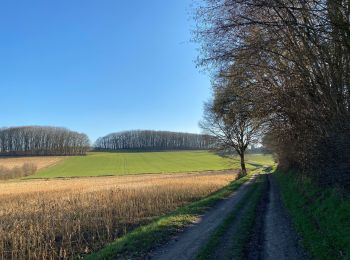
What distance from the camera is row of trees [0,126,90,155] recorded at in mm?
154375

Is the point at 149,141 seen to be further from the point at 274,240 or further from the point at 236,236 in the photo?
the point at 274,240

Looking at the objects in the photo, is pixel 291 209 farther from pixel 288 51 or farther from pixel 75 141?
pixel 75 141

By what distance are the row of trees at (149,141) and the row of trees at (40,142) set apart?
83.0 feet

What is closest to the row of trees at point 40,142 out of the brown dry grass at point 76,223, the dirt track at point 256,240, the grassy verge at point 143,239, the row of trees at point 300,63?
the brown dry grass at point 76,223

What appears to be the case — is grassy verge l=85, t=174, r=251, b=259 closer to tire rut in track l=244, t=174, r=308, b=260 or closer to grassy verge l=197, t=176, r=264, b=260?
grassy verge l=197, t=176, r=264, b=260

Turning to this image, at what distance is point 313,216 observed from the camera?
13648 mm

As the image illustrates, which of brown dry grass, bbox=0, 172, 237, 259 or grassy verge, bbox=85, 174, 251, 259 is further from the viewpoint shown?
brown dry grass, bbox=0, 172, 237, 259

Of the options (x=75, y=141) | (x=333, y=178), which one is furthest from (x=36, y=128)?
(x=333, y=178)

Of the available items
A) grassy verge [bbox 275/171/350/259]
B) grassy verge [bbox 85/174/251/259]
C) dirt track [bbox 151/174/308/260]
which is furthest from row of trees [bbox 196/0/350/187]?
grassy verge [bbox 85/174/251/259]

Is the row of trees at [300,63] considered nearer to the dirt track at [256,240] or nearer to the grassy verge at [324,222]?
the grassy verge at [324,222]

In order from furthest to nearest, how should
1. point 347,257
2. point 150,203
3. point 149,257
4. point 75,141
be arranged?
point 75,141, point 150,203, point 149,257, point 347,257

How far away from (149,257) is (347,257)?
4.91 meters

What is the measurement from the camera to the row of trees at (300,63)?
12098mm

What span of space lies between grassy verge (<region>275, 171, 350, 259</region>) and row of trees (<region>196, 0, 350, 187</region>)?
831 millimetres
